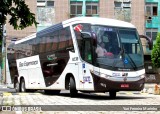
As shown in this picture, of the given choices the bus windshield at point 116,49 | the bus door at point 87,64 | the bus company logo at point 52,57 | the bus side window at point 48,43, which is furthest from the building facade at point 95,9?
the bus door at point 87,64

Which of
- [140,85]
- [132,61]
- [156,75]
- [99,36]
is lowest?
[156,75]

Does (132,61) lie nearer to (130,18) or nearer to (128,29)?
(128,29)

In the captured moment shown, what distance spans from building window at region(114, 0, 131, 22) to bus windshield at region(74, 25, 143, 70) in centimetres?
3208

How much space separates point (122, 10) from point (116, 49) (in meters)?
33.3

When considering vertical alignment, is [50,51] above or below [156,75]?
above

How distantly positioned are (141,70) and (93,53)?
2226 millimetres

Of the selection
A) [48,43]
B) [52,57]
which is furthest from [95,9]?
[52,57]

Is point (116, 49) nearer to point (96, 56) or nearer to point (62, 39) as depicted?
point (96, 56)

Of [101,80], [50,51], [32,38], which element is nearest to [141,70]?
[101,80]

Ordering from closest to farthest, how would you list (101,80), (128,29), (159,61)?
(101,80) < (128,29) < (159,61)

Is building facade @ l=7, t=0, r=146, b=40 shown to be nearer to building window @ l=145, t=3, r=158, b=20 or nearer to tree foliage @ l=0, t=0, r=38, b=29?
→ building window @ l=145, t=3, r=158, b=20

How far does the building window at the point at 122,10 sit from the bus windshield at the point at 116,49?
32078 mm

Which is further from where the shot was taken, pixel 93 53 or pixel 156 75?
pixel 156 75

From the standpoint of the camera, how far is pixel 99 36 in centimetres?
1669
